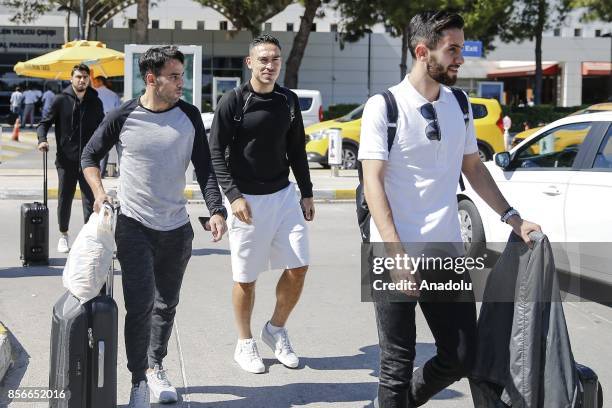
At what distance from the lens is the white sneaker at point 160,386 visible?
15.2ft

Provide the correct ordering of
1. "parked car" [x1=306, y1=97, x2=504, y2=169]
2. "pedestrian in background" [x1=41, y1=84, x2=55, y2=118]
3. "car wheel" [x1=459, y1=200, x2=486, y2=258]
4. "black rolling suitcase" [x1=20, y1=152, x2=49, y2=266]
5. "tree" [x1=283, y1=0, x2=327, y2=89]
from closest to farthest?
1. "car wheel" [x1=459, y1=200, x2=486, y2=258]
2. "black rolling suitcase" [x1=20, y1=152, x2=49, y2=266]
3. "pedestrian in background" [x1=41, y1=84, x2=55, y2=118]
4. "parked car" [x1=306, y1=97, x2=504, y2=169]
5. "tree" [x1=283, y1=0, x2=327, y2=89]

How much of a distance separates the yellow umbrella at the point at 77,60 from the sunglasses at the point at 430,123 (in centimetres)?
1335

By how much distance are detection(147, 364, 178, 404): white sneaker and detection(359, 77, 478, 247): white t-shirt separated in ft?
5.27

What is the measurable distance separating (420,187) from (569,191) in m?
3.71

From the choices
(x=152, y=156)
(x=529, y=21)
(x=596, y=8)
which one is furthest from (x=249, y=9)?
(x=152, y=156)

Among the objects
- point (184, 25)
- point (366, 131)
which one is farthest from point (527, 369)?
point (184, 25)

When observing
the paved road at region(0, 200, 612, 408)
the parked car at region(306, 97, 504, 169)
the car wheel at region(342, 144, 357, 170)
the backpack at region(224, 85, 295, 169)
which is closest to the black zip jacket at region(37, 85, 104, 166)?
the paved road at region(0, 200, 612, 408)

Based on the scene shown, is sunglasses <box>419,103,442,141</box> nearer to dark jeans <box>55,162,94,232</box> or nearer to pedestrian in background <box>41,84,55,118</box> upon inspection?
dark jeans <box>55,162,94,232</box>

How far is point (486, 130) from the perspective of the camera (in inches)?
764

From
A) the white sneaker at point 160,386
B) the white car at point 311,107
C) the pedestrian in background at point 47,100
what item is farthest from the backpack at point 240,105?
the white car at point 311,107

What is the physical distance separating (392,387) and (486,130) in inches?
642

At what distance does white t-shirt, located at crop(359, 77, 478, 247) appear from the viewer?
140 inches

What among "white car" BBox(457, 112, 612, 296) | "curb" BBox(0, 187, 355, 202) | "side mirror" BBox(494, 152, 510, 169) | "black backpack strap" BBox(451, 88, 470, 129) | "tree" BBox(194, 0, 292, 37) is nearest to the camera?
"black backpack strap" BBox(451, 88, 470, 129)

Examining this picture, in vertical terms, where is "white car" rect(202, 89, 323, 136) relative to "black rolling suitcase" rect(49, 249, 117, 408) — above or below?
above
